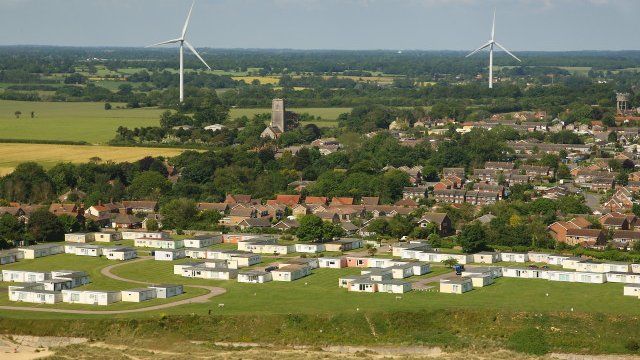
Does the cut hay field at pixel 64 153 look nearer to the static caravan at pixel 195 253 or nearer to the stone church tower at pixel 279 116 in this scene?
the stone church tower at pixel 279 116

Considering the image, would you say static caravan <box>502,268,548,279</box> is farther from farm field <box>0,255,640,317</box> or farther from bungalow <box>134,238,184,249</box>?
bungalow <box>134,238,184,249</box>

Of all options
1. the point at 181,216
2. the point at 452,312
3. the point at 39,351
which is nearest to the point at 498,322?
the point at 452,312

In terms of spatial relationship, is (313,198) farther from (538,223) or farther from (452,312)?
(452,312)

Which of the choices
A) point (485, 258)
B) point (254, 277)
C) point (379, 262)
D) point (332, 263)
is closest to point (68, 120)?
point (332, 263)

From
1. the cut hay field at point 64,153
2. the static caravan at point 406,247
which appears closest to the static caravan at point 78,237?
the static caravan at point 406,247

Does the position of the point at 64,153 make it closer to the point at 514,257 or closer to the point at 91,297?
the point at 514,257

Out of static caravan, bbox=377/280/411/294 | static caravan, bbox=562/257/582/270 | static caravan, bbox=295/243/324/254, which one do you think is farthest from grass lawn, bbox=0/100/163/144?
static caravan, bbox=377/280/411/294

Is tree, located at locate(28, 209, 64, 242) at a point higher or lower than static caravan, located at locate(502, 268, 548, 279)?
higher
